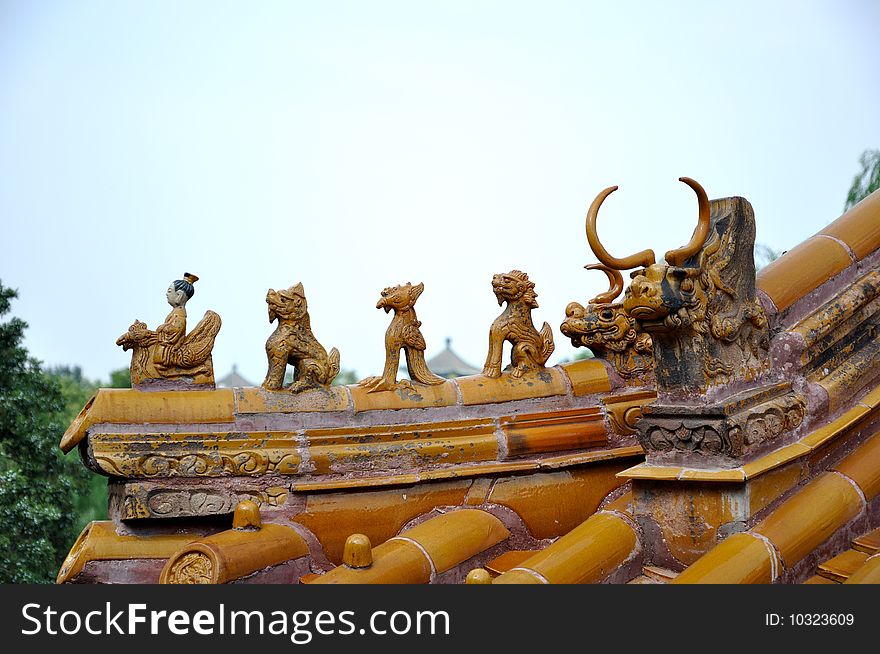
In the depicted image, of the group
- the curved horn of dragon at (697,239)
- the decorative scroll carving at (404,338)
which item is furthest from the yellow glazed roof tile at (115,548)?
the curved horn of dragon at (697,239)

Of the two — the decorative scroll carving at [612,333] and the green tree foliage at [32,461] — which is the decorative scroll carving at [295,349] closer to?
the decorative scroll carving at [612,333]

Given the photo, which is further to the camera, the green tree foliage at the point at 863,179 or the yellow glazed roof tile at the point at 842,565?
the green tree foliage at the point at 863,179

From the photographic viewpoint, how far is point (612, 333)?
5816 millimetres

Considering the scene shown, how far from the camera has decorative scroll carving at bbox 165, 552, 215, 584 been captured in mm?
4473

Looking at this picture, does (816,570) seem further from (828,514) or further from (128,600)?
(128,600)

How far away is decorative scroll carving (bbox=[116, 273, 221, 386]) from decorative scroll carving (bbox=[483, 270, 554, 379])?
1.54m

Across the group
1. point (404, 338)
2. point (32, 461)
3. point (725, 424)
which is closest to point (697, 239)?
point (725, 424)

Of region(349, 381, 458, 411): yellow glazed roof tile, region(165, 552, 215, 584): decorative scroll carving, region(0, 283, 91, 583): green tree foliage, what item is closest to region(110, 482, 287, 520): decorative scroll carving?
region(165, 552, 215, 584): decorative scroll carving

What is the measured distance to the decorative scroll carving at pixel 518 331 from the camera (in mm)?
5688

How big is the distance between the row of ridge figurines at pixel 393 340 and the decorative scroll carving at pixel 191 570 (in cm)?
104

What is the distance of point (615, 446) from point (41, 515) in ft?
24.8

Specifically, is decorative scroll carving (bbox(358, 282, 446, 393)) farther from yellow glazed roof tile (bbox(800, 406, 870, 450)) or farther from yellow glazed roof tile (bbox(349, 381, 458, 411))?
yellow glazed roof tile (bbox(800, 406, 870, 450))

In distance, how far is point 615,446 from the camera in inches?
223

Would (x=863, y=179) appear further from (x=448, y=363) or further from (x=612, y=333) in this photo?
(x=448, y=363)
